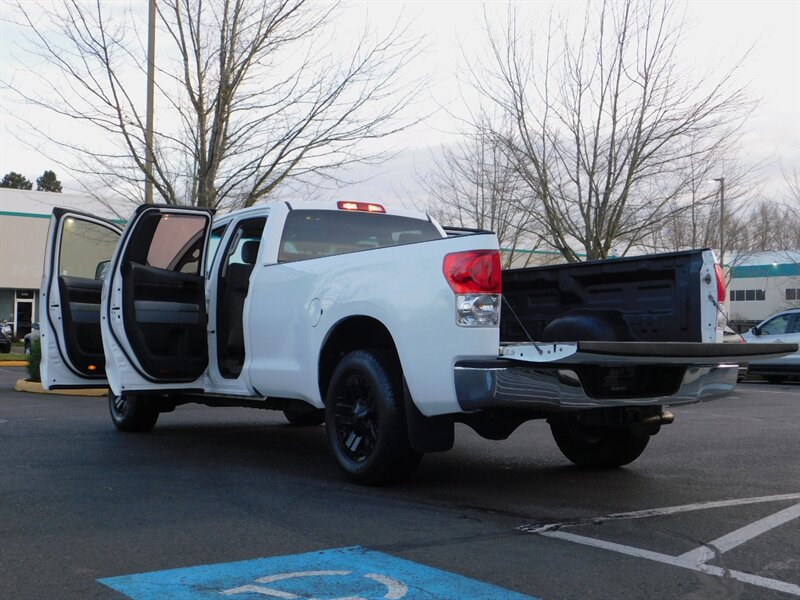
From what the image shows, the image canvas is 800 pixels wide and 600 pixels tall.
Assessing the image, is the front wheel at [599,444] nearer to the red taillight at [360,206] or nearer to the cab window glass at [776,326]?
the red taillight at [360,206]

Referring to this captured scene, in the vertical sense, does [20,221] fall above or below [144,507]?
above

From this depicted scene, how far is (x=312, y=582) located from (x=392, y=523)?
1.18 m

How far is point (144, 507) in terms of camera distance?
5.59 metres

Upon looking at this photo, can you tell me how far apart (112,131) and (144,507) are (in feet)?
33.0

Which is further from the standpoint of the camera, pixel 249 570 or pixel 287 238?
pixel 287 238

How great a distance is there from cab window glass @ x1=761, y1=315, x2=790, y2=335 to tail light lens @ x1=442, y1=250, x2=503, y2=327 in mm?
16271

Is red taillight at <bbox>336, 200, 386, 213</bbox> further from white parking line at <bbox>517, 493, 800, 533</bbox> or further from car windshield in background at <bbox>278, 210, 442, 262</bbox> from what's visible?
white parking line at <bbox>517, 493, 800, 533</bbox>

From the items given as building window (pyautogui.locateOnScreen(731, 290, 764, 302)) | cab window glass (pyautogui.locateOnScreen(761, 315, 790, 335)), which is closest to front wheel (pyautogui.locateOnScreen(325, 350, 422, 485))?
cab window glass (pyautogui.locateOnScreen(761, 315, 790, 335))

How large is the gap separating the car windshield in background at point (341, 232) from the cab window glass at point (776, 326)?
14.2m

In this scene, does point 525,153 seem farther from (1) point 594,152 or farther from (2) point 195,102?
(2) point 195,102

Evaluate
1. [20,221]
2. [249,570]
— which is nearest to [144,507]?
Result: [249,570]

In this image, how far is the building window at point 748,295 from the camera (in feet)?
204

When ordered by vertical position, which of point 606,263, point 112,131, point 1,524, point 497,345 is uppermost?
point 112,131

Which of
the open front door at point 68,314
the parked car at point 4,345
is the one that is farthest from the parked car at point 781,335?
the parked car at point 4,345
